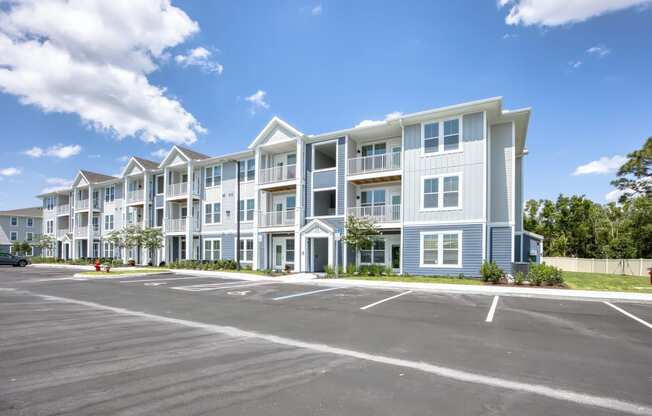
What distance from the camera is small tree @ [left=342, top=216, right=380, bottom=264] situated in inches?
857

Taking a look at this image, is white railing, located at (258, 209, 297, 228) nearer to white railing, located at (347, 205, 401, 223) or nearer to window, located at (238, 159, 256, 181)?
window, located at (238, 159, 256, 181)

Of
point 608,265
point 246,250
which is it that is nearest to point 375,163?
point 246,250

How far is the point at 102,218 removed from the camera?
42.8 metres

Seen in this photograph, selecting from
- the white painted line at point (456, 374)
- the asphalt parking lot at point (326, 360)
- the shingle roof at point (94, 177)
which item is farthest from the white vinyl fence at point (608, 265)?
the shingle roof at point (94, 177)

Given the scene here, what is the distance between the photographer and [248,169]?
30344mm

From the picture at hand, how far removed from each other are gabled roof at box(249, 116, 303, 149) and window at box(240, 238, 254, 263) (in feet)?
25.7

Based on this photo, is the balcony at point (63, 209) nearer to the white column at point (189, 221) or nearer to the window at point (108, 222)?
the window at point (108, 222)

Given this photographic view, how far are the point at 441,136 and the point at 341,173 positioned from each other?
6.97 metres

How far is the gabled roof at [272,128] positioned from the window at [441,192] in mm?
10189

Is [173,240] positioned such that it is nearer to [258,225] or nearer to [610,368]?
[258,225]

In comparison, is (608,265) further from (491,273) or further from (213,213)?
(213,213)

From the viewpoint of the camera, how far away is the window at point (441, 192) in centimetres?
2034

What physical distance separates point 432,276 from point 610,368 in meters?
14.8

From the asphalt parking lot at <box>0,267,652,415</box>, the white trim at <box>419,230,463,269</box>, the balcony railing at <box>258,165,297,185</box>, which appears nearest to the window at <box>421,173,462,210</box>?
the white trim at <box>419,230,463,269</box>
